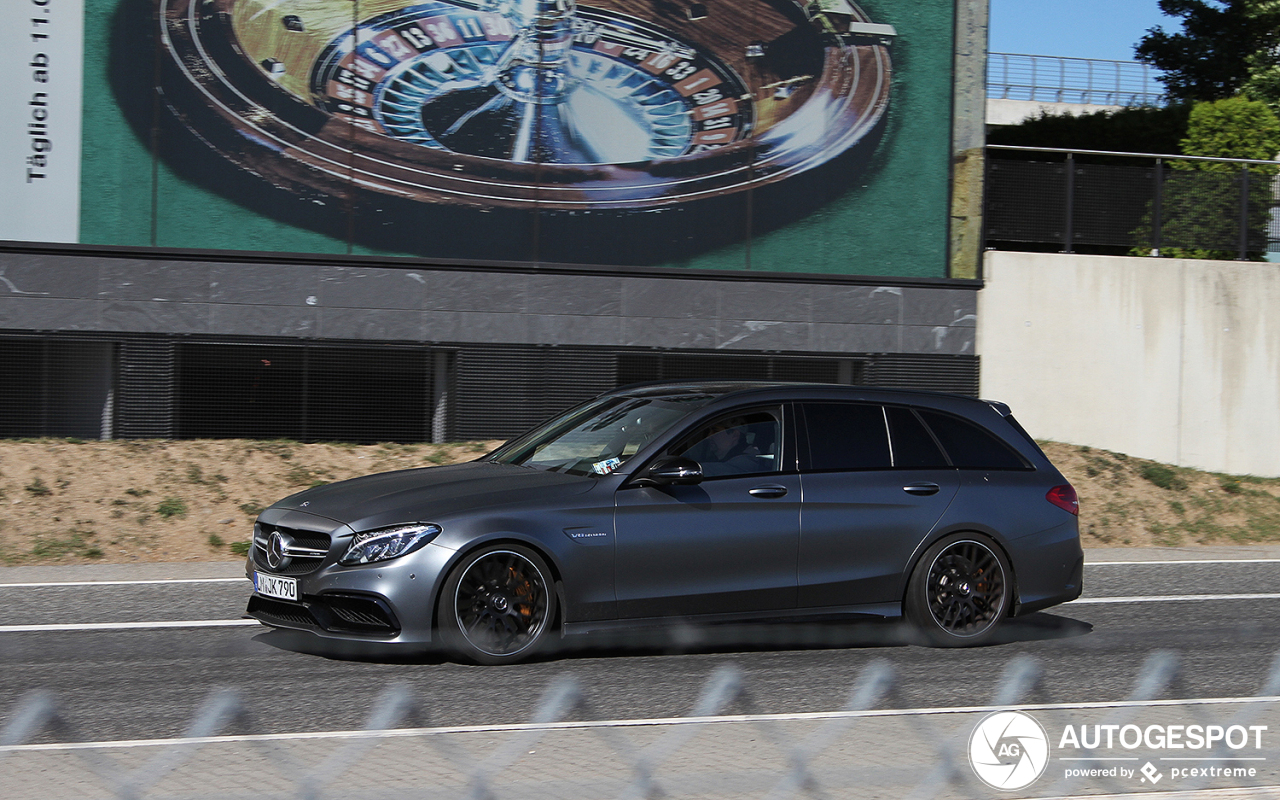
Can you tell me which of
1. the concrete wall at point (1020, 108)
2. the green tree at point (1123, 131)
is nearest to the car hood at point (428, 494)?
the green tree at point (1123, 131)

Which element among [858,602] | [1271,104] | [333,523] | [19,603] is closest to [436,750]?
[333,523]

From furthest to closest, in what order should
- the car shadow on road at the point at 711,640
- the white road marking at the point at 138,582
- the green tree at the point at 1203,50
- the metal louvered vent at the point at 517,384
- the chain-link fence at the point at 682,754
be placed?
the green tree at the point at 1203,50, the metal louvered vent at the point at 517,384, the white road marking at the point at 138,582, the car shadow on road at the point at 711,640, the chain-link fence at the point at 682,754

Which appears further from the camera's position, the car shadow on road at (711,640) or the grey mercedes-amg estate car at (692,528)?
the car shadow on road at (711,640)

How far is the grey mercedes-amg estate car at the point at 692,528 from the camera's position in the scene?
7.17 meters

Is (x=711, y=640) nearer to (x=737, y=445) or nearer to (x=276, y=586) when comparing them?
(x=737, y=445)

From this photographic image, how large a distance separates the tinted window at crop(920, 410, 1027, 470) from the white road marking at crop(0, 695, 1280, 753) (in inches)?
83.9

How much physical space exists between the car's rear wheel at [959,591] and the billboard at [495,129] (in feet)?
34.7

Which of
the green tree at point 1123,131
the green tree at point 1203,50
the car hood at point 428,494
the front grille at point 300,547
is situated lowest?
the front grille at point 300,547

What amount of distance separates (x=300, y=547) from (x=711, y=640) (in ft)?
8.65

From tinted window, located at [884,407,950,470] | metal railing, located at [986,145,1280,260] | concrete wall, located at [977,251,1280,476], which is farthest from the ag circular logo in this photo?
metal railing, located at [986,145,1280,260]

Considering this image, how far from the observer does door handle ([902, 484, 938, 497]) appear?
8.33m

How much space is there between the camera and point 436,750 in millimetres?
5664

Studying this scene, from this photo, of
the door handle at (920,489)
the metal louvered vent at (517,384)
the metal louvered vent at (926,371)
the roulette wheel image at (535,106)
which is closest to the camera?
the door handle at (920,489)

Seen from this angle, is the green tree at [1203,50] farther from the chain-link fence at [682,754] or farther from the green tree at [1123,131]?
the chain-link fence at [682,754]
